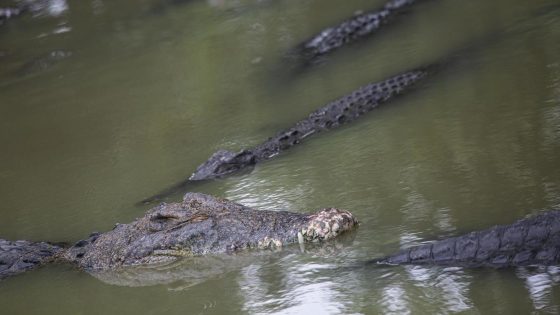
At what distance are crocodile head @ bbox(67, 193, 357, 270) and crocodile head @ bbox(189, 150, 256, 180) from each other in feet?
7.29

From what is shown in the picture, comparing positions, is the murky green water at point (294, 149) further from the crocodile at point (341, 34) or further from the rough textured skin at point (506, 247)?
the crocodile at point (341, 34)

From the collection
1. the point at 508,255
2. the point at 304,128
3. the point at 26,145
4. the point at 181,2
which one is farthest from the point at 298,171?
the point at 181,2

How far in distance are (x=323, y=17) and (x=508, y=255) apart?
41.1 feet

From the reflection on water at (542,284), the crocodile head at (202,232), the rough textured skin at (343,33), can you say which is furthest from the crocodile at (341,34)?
the reflection on water at (542,284)

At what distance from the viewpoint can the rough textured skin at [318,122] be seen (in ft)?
34.7

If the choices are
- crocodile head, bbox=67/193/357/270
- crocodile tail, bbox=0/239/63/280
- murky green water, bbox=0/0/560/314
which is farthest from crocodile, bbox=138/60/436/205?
crocodile head, bbox=67/193/357/270

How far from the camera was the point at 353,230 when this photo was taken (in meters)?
7.45

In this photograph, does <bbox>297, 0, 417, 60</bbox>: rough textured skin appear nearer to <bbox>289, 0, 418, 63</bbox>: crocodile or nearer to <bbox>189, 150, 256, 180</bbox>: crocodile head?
<bbox>289, 0, 418, 63</bbox>: crocodile

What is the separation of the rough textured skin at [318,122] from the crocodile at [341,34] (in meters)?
3.12

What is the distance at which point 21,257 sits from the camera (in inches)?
339

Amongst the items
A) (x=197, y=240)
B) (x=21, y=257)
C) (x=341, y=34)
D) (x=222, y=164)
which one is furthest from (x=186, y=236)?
(x=341, y=34)

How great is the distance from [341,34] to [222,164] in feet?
Result: 18.9

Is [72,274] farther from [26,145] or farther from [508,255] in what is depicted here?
[26,145]

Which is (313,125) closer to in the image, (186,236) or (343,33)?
(186,236)
